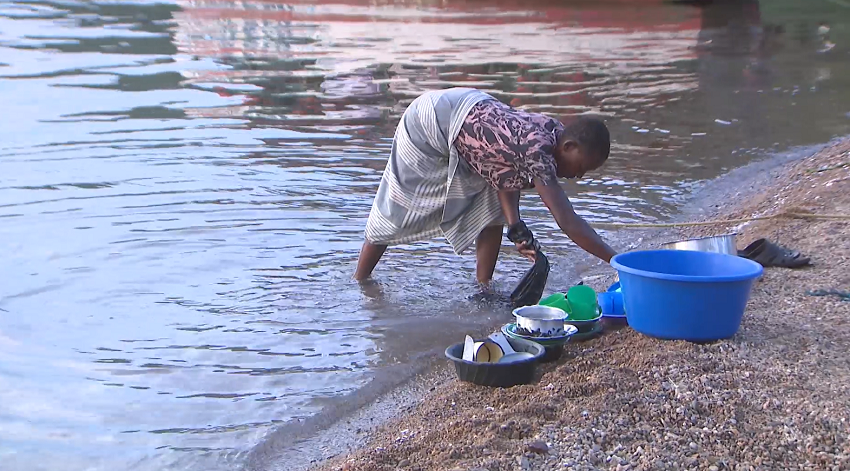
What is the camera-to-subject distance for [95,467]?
3137 mm

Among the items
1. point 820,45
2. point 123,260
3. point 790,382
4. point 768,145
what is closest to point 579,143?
point 790,382

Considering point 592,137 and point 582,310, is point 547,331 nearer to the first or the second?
point 582,310

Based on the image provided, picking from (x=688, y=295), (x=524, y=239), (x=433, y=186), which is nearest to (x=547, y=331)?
(x=688, y=295)

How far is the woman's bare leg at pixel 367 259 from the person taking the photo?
16.1 feet

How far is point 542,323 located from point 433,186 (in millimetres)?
1254

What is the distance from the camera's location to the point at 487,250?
4.77 m

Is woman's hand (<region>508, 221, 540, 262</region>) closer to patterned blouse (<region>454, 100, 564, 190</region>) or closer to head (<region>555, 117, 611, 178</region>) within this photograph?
patterned blouse (<region>454, 100, 564, 190</region>)

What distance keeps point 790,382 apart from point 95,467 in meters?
2.37

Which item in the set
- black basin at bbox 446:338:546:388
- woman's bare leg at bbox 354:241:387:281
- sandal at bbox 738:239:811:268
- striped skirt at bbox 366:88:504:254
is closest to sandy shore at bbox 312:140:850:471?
black basin at bbox 446:338:546:388

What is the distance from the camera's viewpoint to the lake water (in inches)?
146

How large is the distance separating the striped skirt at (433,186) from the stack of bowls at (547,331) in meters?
1.03

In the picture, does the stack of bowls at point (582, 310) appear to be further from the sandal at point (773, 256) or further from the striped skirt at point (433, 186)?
the sandal at point (773, 256)

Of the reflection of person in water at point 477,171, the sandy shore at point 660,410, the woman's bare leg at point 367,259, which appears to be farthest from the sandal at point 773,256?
the woman's bare leg at point 367,259

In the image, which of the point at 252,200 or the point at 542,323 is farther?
the point at 252,200
